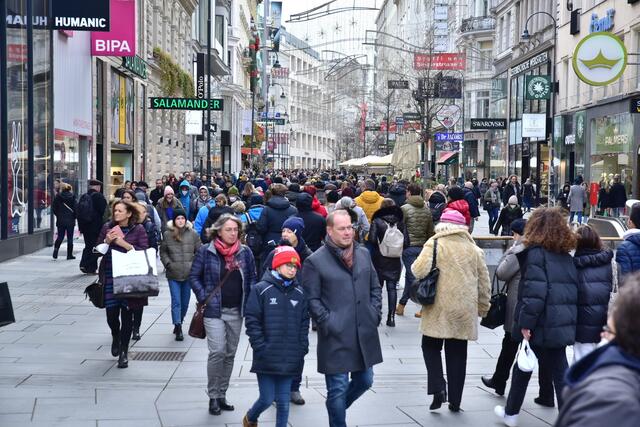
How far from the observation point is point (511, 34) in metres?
55.0

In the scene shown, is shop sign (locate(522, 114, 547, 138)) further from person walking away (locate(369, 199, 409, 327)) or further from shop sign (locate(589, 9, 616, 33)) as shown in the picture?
person walking away (locate(369, 199, 409, 327))

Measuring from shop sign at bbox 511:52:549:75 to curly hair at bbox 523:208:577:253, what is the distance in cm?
4135

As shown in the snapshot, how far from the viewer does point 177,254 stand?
10867 millimetres

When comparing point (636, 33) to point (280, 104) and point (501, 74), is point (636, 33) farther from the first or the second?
point (280, 104)

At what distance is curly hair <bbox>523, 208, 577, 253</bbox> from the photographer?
270 inches

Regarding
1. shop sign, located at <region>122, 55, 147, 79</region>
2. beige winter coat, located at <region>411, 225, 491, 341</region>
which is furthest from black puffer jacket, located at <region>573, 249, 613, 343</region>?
shop sign, located at <region>122, 55, 147, 79</region>

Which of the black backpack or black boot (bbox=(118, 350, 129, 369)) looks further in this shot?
the black backpack

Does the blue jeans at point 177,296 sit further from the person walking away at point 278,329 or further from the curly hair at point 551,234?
the curly hair at point 551,234

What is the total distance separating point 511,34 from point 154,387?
49.8 m

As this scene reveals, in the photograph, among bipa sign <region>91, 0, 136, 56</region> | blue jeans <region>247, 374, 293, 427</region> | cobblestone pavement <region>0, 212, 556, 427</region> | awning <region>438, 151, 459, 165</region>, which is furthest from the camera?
awning <region>438, 151, 459, 165</region>

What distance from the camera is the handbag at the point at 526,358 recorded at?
22.4ft

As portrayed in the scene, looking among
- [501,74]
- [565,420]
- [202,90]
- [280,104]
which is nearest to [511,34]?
[501,74]

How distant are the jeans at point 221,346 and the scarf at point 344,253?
4.72 ft

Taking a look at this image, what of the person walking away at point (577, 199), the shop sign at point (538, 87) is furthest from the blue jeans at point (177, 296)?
the shop sign at point (538, 87)
